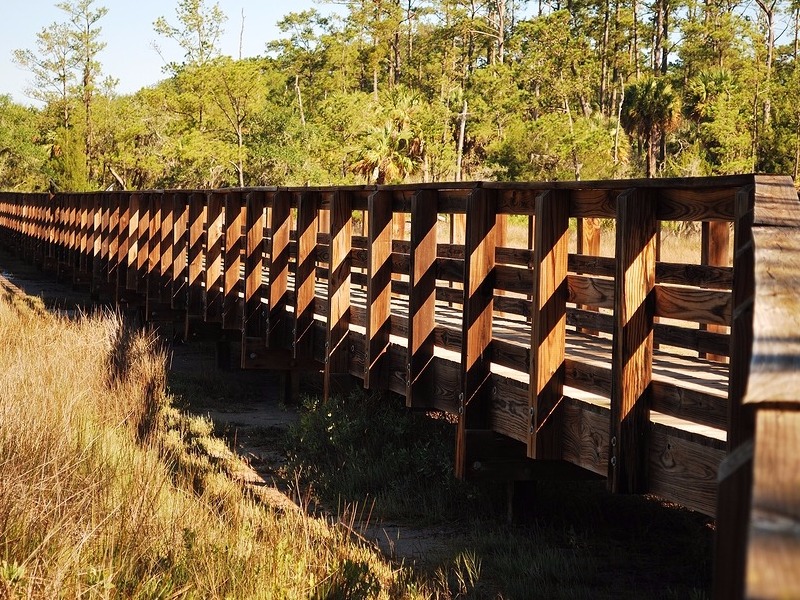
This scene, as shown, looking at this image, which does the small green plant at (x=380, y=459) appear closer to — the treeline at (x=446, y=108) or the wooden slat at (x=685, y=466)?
the wooden slat at (x=685, y=466)

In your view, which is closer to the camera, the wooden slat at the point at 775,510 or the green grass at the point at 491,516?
the wooden slat at the point at 775,510

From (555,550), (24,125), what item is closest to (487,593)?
(555,550)

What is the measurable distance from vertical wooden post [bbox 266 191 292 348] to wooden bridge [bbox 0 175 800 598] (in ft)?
0.05

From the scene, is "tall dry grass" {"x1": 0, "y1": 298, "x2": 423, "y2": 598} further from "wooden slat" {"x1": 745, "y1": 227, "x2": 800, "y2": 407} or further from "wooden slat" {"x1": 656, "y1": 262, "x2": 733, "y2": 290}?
"wooden slat" {"x1": 745, "y1": 227, "x2": 800, "y2": 407}

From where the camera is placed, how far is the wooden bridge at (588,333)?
125 centimetres

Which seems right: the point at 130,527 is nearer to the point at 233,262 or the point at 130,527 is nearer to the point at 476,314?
the point at 476,314

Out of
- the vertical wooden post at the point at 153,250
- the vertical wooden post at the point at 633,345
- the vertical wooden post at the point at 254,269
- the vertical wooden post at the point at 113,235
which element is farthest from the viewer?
the vertical wooden post at the point at 113,235

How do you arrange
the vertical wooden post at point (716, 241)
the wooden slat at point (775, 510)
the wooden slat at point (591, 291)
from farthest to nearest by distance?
the vertical wooden post at point (716, 241) → the wooden slat at point (591, 291) → the wooden slat at point (775, 510)

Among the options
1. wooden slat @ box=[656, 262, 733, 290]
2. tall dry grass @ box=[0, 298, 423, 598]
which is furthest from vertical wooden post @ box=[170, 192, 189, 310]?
wooden slat @ box=[656, 262, 733, 290]

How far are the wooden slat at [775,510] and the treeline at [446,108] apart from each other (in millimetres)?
40876

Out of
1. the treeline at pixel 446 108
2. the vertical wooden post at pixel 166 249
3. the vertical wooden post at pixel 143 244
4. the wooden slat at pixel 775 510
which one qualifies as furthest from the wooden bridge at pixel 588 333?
the treeline at pixel 446 108

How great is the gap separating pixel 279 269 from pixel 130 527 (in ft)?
17.5

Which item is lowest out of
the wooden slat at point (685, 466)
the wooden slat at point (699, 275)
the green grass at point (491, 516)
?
the green grass at point (491, 516)

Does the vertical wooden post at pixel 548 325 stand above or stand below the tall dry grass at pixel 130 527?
above
